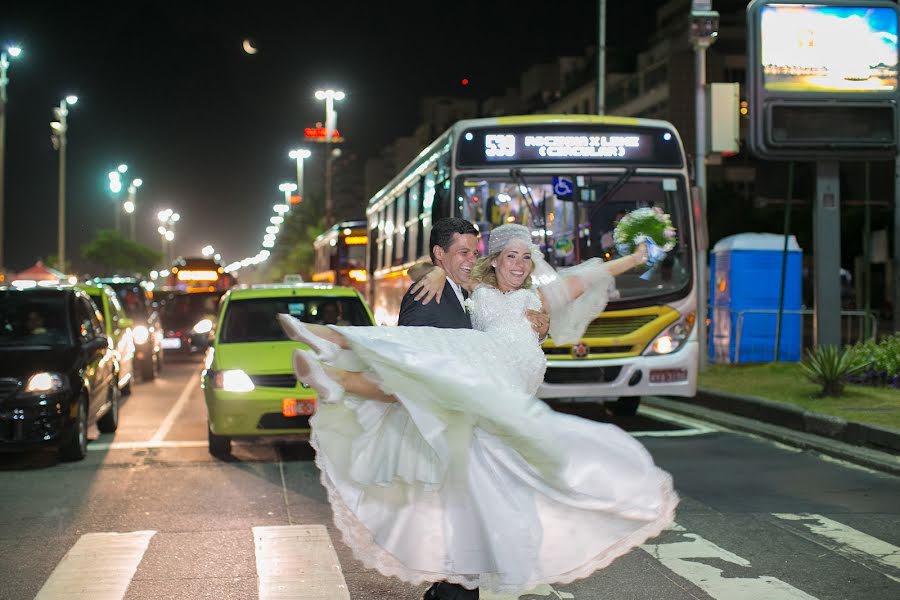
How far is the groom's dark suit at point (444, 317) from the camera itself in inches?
212

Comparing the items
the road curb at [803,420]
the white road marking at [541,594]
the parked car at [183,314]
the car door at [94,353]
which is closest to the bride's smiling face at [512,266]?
the white road marking at [541,594]

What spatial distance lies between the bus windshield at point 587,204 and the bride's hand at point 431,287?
862 cm

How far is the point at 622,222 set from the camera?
6211 millimetres

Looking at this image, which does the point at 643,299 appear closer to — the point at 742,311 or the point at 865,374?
the point at 865,374

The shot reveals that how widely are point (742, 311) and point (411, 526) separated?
57.4 ft

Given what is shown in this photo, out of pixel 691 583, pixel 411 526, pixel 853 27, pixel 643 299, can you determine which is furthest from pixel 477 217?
pixel 411 526

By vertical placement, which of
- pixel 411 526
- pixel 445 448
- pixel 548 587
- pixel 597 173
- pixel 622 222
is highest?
pixel 597 173

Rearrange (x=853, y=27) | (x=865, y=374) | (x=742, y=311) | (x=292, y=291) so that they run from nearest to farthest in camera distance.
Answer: (x=292, y=291)
(x=865, y=374)
(x=853, y=27)
(x=742, y=311)

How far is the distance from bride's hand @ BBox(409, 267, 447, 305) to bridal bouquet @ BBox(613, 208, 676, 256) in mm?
1063

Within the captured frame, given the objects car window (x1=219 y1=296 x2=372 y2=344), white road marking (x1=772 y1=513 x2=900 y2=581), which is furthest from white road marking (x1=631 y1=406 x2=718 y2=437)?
white road marking (x1=772 y1=513 x2=900 y2=581)

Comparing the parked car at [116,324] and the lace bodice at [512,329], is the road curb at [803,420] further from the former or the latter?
the parked car at [116,324]

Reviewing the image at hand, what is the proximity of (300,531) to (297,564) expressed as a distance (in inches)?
40.8

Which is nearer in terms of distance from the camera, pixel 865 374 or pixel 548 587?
pixel 548 587

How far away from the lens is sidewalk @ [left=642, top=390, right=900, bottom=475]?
38.2 feet
